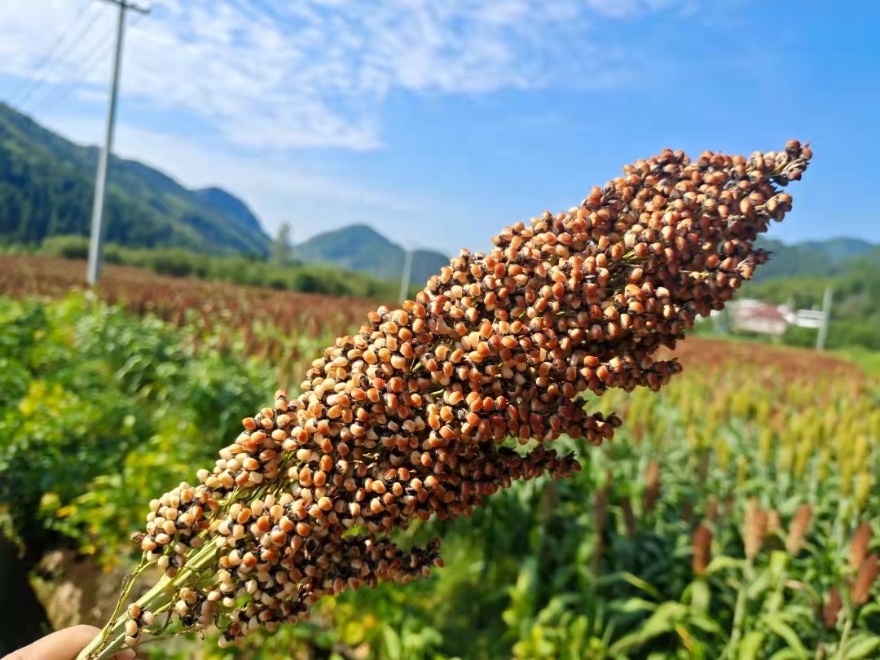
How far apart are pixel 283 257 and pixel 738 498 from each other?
303ft

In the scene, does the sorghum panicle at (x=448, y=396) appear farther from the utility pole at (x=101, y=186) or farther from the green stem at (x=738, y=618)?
the utility pole at (x=101, y=186)

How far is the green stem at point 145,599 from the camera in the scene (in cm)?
109

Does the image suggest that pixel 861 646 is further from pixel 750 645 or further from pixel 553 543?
pixel 553 543

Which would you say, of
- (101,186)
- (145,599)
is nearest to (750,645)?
(145,599)

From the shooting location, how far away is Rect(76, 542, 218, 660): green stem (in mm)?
1095

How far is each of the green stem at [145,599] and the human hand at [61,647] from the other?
0.02 metres

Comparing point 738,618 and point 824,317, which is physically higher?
point 824,317

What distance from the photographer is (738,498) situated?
4930 millimetres

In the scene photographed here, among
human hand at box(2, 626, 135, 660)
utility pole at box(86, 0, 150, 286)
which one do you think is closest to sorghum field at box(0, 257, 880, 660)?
human hand at box(2, 626, 135, 660)

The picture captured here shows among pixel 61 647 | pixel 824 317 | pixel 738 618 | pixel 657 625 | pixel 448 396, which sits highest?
pixel 824 317

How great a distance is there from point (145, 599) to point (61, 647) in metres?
0.17

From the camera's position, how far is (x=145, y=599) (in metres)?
1.11

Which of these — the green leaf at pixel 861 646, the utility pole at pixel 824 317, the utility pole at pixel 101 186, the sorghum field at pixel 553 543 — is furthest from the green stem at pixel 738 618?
the utility pole at pixel 824 317

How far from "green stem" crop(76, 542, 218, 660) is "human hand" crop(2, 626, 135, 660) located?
0.06 feet
